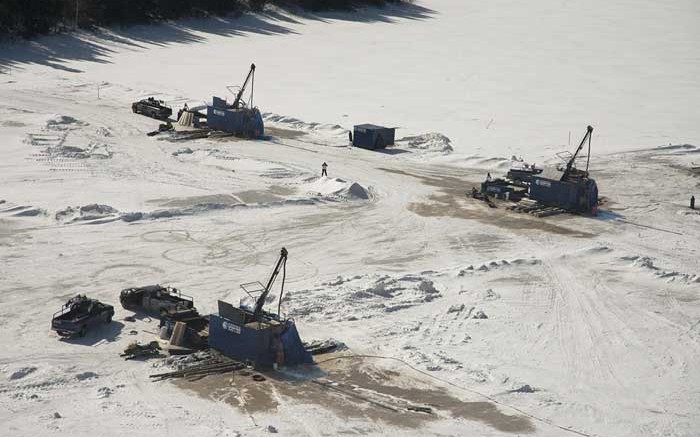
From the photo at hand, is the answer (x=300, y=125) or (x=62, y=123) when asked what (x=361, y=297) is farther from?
(x=300, y=125)

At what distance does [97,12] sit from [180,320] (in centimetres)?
4797

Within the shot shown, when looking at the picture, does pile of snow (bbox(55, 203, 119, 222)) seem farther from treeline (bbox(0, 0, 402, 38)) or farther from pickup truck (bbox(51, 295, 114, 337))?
treeline (bbox(0, 0, 402, 38))

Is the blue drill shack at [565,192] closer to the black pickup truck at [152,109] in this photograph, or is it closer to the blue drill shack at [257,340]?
the blue drill shack at [257,340]

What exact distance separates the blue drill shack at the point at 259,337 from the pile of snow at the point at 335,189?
14221mm

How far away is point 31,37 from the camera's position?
202ft

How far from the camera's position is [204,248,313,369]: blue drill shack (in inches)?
858

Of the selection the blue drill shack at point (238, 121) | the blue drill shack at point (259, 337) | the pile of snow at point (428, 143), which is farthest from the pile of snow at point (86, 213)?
the pile of snow at point (428, 143)

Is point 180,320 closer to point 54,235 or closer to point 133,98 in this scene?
point 54,235

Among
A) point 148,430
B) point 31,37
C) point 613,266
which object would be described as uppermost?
point 31,37

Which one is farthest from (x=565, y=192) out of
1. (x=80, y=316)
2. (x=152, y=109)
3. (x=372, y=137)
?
(x=152, y=109)

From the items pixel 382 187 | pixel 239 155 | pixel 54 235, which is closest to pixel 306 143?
pixel 239 155

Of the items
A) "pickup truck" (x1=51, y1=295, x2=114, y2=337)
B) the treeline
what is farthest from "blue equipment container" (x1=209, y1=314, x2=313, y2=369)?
→ the treeline

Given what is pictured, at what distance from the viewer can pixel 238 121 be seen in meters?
44.9

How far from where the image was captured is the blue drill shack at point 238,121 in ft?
147
